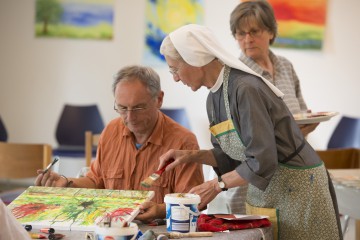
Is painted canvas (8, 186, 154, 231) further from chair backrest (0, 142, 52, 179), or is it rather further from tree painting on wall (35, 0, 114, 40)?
tree painting on wall (35, 0, 114, 40)

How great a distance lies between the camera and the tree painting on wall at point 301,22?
6.99m

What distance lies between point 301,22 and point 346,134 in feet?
4.28

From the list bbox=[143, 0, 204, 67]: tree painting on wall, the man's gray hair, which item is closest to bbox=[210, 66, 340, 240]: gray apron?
the man's gray hair

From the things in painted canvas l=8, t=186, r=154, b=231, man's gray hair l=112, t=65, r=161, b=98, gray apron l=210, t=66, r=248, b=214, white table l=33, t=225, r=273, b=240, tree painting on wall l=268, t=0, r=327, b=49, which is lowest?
white table l=33, t=225, r=273, b=240

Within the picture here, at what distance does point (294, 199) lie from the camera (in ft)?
8.36

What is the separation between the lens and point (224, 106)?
99.4 inches

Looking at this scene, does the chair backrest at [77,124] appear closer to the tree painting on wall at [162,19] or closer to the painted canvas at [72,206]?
the tree painting on wall at [162,19]

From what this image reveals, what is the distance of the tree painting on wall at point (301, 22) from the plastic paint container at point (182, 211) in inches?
196

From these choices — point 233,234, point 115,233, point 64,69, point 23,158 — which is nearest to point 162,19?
point 64,69

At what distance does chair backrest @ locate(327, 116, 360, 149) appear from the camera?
6707 mm

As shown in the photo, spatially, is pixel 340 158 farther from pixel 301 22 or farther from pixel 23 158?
pixel 301 22

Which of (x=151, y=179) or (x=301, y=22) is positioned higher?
(x=301, y=22)

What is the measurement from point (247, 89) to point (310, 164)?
0.43 metres

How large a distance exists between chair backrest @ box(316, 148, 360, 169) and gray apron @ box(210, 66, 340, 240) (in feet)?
6.11
